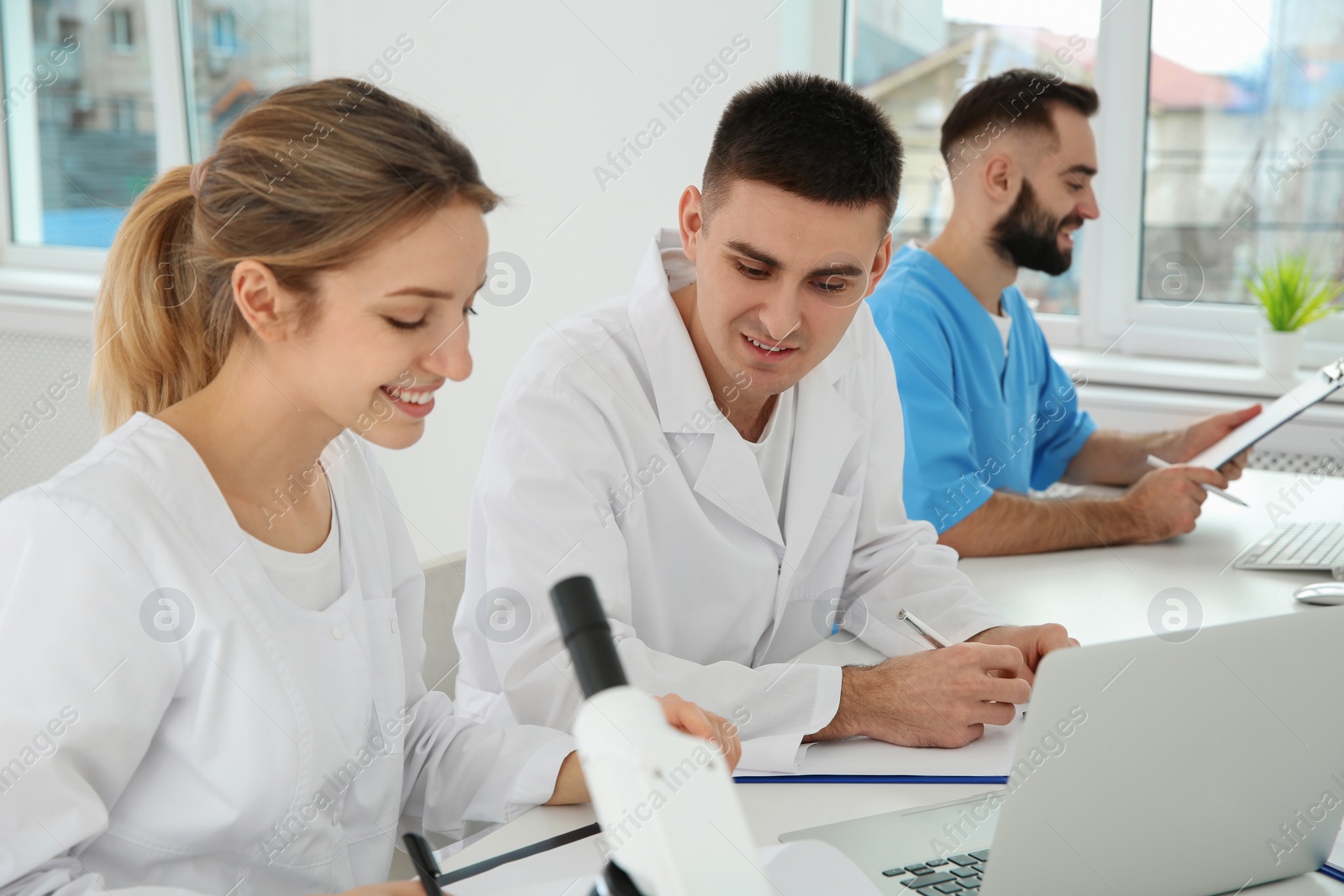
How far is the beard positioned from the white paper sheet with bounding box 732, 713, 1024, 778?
4.49 ft

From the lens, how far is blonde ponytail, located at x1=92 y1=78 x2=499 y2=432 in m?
1.02

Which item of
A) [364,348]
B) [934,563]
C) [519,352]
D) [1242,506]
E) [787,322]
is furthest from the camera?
[519,352]

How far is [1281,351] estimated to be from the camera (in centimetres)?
287

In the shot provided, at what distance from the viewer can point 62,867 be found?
0.82 meters

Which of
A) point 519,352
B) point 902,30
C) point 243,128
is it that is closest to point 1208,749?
point 243,128

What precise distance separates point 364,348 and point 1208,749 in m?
0.75

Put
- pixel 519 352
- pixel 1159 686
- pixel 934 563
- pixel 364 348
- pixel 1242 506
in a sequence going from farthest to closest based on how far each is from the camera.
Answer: pixel 519 352, pixel 1242 506, pixel 934 563, pixel 364 348, pixel 1159 686

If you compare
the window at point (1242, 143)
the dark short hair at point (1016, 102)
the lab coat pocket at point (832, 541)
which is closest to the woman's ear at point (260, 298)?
the lab coat pocket at point (832, 541)

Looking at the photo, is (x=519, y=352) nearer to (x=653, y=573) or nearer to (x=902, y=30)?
(x=902, y=30)

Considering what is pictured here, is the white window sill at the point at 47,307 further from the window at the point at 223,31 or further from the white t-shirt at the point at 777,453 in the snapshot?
the white t-shirt at the point at 777,453

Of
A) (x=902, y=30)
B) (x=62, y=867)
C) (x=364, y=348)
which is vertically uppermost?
(x=902, y=30)

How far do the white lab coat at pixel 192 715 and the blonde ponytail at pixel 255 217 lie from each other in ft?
0.42

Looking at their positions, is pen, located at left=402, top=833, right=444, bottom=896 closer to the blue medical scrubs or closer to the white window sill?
the blue medical scrubs

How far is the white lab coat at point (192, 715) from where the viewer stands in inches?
32.1
